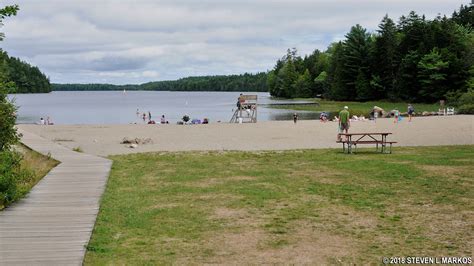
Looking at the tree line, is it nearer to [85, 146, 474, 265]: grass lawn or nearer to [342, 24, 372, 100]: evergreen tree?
[342, 24, 372, 100]: evergreen tree

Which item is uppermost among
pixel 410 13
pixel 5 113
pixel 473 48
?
pixel 410 13

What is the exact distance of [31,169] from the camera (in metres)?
13.7

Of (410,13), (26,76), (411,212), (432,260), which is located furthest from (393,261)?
(26,76)

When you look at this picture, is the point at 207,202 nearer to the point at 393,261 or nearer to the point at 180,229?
the point at 180,229

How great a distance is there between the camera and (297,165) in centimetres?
1538

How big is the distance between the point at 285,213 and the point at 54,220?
12.2 feet

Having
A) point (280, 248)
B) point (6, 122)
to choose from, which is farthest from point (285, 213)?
point (6, 122)

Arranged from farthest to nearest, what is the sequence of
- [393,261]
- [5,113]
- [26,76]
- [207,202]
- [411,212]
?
[26,76]
[5,113]
[207,202]
[411,212]
[393,261]

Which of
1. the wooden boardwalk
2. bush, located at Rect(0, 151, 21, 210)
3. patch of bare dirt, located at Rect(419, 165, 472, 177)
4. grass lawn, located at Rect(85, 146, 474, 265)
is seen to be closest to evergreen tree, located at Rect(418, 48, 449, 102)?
grass lawn, located at Rect(85, 146, 474, 265)

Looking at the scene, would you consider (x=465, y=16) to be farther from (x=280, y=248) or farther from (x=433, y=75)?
(x=280, y=248)

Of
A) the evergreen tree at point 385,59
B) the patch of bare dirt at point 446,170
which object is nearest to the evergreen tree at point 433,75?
the evergreen tree at point 385,59

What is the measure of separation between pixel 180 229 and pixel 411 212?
3.90 meters

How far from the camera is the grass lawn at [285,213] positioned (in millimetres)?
6745

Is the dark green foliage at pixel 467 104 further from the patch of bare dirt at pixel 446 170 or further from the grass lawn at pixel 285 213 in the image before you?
the patch of bare dirt at pixel 446 170
